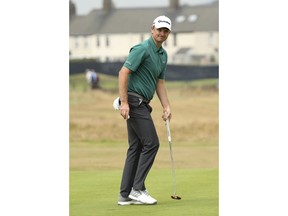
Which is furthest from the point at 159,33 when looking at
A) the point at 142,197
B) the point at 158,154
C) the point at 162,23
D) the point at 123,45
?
the point at 123,45

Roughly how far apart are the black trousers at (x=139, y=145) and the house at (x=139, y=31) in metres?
31.0

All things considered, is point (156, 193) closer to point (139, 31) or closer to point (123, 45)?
point (123, 45)

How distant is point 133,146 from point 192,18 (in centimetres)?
4023

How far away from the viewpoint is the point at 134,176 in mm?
7438

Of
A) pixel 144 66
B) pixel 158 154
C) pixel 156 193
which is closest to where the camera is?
pixel 144 66

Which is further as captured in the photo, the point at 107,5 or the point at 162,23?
the point at 107,5

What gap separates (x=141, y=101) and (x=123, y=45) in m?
36.6

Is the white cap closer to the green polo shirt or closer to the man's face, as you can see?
the man's face

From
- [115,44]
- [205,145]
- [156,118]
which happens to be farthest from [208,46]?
[205,145]

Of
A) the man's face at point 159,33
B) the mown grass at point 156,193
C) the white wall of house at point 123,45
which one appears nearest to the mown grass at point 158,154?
the mown grass at point 156,193

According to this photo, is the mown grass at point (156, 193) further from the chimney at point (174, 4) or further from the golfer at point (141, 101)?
the chimney at point (174, 4)

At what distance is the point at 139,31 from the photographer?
48.3 m

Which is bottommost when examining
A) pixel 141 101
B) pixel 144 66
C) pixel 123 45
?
pixel 141 101
